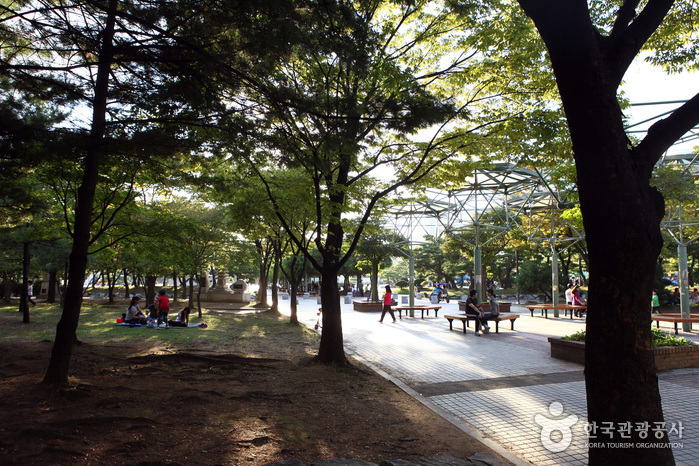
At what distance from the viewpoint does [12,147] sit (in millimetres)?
6793

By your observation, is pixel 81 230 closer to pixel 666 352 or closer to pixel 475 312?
pixel 666 352

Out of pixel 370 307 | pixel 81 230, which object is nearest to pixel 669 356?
pixel 81 230

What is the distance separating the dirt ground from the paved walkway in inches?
19.9

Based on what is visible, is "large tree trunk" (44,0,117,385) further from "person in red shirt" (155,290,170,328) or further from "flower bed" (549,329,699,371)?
"flower bed" (549,329,699,371)

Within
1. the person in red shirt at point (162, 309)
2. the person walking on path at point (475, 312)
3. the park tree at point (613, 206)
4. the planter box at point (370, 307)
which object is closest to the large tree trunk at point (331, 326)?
the park tree at point (613, 206)

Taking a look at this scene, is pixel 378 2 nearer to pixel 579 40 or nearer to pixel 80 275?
pixel 579 40

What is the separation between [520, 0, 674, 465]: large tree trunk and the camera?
3342mm

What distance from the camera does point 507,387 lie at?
7.62 m

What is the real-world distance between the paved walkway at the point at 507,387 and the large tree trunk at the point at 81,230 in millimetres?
5488

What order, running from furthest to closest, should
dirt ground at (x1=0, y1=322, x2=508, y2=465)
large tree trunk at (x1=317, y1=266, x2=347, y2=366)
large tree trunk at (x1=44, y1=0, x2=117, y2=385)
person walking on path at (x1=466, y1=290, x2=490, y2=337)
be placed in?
person walking on path at (x1=466, y1=290, x2=490, y2=337) → large tree trunk at (x1=317, y1=266, x2=347, y2=366) → large tree trunk at (x1=44, y1=0, x2=117, y2=385) → dirt ground at (x1=0, y1=322, x2=508, y2=465)

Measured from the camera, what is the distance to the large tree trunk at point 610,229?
3.34 meters

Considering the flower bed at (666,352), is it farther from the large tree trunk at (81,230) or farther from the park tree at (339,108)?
the large tree trunk at (81,230)

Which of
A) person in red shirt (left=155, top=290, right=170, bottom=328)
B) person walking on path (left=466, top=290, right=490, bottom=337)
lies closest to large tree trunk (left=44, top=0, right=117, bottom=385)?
person in red shirt (left=155, top=290, right=170, bottom=328)

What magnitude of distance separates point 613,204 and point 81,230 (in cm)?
708
